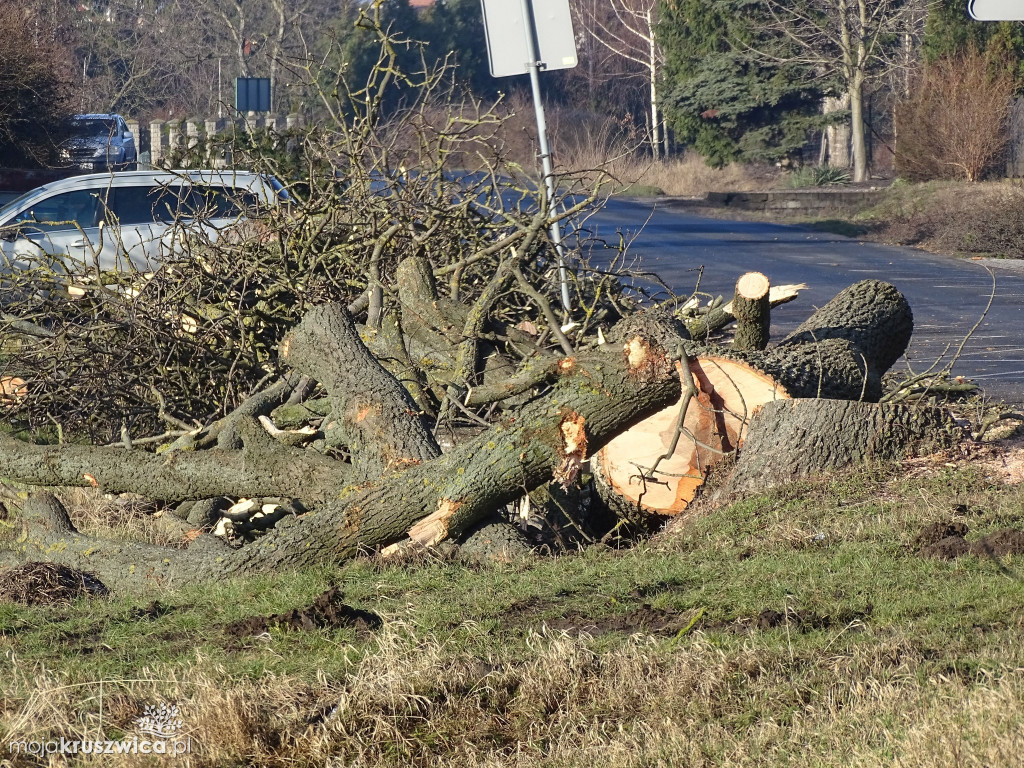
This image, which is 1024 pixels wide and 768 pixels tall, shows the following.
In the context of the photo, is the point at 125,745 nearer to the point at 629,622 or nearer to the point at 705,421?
the point at 629,622

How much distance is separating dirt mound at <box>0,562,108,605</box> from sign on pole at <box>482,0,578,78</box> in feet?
15.5

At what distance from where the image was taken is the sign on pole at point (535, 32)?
850cm

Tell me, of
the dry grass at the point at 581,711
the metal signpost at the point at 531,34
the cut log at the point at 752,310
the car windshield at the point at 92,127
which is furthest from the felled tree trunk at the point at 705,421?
the car windshield at the point at 92,127

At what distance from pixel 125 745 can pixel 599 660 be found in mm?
1429

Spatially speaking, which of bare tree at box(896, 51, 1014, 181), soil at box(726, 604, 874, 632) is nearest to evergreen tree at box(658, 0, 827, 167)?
bare tree at box(896, 51, 1014, 181)

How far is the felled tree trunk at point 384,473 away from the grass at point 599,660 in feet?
0.68

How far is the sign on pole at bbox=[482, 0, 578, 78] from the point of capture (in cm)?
850

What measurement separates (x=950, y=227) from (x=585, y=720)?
19.8 metres

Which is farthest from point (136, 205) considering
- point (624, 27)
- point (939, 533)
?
point (624, 27)

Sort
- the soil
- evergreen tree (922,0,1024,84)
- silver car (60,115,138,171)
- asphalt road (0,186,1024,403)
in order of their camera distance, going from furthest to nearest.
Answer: evergreen tree (922,0,1024,84), silver car (60,115,138,171), asphalt road (0,186,1024,403), the soil

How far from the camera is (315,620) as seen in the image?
14.5 ft

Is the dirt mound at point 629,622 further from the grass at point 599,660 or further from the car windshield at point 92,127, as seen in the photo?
the car windshield at point 92,127

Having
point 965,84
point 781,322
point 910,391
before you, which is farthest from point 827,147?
point 910,391

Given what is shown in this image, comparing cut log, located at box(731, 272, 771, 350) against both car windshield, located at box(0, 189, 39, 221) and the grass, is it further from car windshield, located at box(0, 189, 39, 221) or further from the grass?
car windshield, located at box(0, 189, 39, 221)
